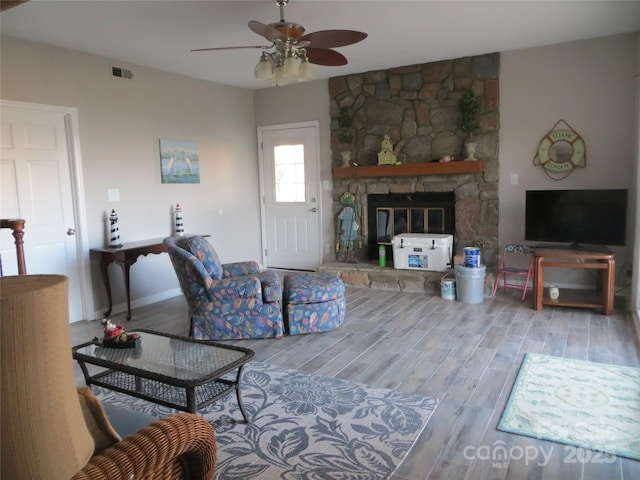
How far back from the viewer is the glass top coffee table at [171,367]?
2303 millimetres

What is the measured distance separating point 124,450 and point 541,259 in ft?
13.9

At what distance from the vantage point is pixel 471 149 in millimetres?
5426

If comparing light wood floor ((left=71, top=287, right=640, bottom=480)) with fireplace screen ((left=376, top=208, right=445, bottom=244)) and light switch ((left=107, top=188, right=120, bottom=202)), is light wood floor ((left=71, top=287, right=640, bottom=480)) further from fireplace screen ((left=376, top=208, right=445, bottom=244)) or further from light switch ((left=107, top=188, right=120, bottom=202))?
light switch ((left=107, top=188, right=120, bottom=202))

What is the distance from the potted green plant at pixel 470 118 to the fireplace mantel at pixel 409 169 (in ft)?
0.44

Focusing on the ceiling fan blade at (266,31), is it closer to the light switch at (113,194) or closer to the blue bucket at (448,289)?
the light switch at (113,194)

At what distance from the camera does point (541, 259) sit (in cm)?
453

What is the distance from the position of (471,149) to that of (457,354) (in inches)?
109

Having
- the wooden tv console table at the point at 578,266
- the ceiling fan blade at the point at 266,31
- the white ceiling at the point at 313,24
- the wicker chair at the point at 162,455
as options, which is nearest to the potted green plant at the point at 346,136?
the white ceiling at the point at 313,24

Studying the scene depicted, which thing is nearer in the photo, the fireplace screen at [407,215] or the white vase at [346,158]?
the fireplace screen at [407,215]

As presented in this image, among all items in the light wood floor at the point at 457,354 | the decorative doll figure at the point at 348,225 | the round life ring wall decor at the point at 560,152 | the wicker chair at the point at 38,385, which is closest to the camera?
the wicker chair at the point at 38,385

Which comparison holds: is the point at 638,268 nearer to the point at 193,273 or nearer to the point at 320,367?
the point at 320,367

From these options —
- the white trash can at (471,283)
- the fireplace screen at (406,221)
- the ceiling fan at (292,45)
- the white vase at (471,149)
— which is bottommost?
the white trash can at (471,283)

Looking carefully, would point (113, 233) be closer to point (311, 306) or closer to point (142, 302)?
point (142, 302)

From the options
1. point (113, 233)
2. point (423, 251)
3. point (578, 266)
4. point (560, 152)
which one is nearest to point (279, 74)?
point (113, 233)
